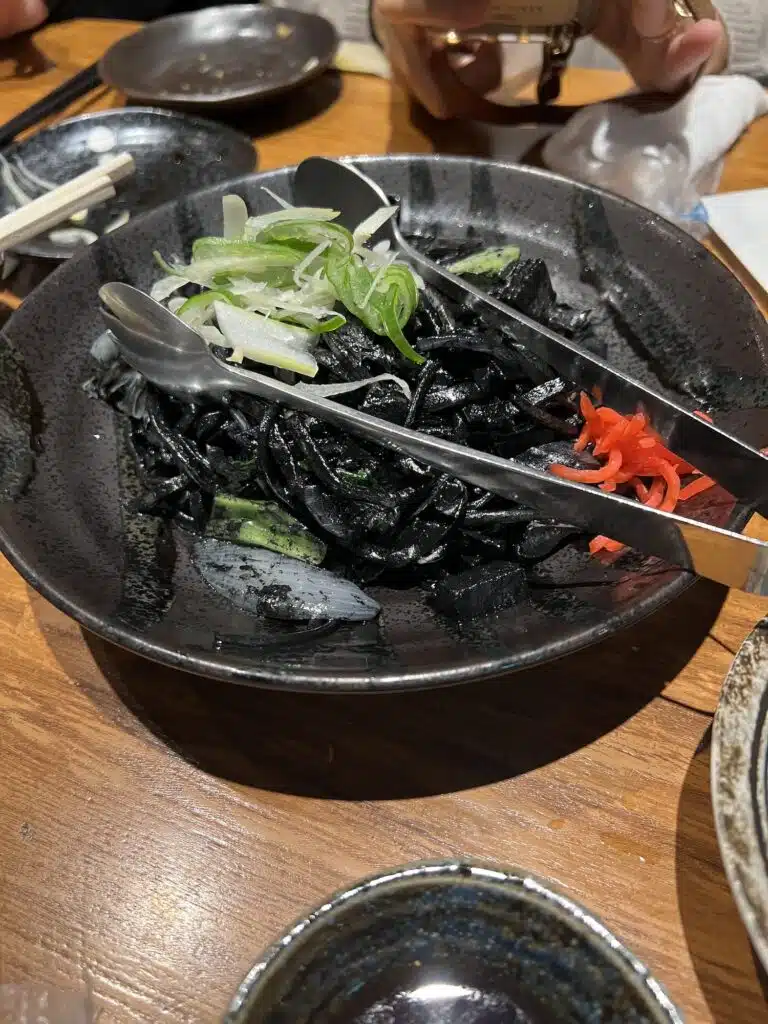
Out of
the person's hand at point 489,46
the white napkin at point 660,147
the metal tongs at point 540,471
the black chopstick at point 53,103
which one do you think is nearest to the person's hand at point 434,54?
the person's hand at point 489,46

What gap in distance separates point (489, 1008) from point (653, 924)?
0.33m

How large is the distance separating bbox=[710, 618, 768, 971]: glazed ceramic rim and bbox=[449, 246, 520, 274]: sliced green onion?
1261mm

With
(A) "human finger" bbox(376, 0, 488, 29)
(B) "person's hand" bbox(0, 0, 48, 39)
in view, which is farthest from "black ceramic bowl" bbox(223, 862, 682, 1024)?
(B) "person's hand" bbox(0, 0, 48, 39)

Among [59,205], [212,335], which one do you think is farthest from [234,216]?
[59,205]

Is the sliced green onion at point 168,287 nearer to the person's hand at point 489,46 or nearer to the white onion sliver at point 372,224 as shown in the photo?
the white onion sliver at point 372,224

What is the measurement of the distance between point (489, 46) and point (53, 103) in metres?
1.98

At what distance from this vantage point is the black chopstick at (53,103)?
10.7 feet

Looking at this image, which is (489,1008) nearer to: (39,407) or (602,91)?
(39,407)

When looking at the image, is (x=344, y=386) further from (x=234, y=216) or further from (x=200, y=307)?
(x=234, y=216)

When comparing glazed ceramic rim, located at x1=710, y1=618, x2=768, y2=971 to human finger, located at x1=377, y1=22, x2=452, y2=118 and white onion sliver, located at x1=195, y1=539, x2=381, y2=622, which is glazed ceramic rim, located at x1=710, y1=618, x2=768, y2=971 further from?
human finger, located at x1=377, y1=22, x2=452, y2=118

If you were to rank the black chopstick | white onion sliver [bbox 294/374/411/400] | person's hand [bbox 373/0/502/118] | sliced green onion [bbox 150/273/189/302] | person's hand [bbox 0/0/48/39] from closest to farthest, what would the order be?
white onion sliver [bbox 294/374/411/400] < sliced green onion [bbox 150/273/189/302] < person's hand [bbox 373/0/502/118] < the black chopstick < person's hand [bbox 0/0/48/39]

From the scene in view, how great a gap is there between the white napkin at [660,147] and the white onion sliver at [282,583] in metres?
1.90

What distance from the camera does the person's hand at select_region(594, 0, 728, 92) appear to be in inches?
106

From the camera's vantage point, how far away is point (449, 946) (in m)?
1.03
